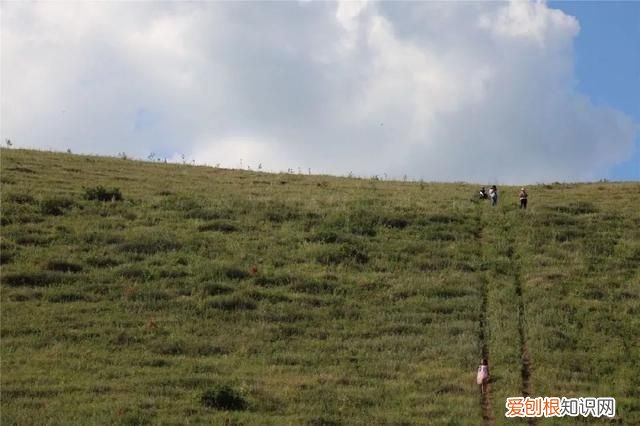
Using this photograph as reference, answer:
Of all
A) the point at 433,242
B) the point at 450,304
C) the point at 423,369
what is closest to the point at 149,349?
the point at 423,369

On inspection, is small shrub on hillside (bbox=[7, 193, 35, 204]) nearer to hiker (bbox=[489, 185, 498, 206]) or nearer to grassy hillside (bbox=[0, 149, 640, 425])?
grassy hillside (bbox=[0, 149, 640, 425])

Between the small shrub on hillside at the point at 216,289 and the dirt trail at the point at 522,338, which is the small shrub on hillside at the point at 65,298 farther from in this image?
the dirt trail at the point at 522,338

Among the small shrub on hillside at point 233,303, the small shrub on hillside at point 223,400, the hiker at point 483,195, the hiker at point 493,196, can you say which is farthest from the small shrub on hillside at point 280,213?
the small shrub on hillside at point 223,400

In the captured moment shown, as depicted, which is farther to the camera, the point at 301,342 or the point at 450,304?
the point at 450,304

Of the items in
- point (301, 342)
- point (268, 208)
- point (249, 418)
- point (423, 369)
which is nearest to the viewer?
point (249, 418)

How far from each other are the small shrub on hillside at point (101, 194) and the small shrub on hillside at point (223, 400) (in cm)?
1802

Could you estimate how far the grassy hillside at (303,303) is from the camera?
21.9 m

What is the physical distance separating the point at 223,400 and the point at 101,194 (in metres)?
18.6

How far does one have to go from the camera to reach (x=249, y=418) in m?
20.8

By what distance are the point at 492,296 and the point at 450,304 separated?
152cm

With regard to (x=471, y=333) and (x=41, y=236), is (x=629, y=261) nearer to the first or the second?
(x=471, y=333)

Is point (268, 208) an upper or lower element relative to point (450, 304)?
upper

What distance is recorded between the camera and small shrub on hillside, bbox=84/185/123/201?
38.2 meters

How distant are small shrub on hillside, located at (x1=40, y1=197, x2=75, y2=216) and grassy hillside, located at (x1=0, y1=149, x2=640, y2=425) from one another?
7cm
